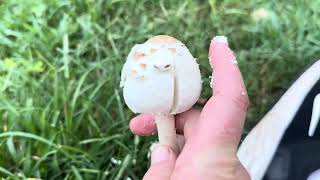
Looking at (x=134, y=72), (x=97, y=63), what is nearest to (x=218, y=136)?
(x=134, y=72)

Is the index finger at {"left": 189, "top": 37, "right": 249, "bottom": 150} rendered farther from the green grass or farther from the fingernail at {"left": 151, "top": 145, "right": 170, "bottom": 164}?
the green grass

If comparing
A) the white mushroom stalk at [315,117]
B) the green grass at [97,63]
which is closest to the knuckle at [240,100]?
the white mushroom stalk at [315,117]

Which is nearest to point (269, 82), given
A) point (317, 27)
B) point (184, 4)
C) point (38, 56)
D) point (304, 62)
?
point (304, 62)

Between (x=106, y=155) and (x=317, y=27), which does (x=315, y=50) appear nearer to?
(x=317, y=27)

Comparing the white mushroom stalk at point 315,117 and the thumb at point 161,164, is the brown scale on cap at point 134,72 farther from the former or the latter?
the white mushroom stalk at point 315,117

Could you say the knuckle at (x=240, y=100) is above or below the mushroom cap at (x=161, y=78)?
below

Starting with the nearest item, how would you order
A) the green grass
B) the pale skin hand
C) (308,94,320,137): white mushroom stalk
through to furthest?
the pale skin hand, (308,94,320,137): white mushroom stalk, the green grass

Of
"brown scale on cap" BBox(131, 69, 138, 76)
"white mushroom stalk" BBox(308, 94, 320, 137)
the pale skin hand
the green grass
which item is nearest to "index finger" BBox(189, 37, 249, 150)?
the pale skin hand
